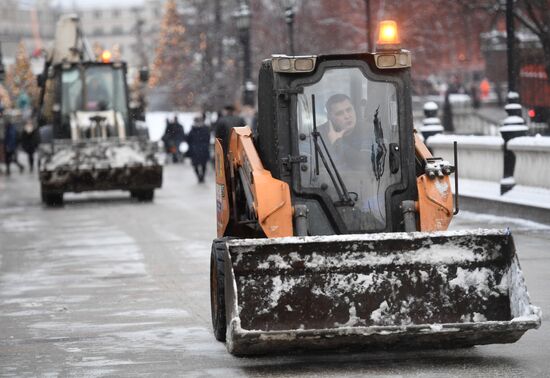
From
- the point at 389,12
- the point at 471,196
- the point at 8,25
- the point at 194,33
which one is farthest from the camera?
the point at 8,25

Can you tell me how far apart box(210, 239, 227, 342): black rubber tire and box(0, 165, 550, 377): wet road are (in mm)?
120

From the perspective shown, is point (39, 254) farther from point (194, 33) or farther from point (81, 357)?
point (194, 33)

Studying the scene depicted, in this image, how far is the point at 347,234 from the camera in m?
9.83

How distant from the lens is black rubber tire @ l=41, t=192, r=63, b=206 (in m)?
28.9

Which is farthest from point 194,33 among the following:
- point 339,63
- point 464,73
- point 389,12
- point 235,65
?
A: point 339,63

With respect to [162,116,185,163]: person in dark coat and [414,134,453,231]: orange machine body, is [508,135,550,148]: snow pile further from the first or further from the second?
[162,116,185,163]: person in dark coat

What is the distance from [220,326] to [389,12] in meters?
57.1

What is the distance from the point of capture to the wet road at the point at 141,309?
372 inches

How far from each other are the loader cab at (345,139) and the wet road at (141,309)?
3.35ft

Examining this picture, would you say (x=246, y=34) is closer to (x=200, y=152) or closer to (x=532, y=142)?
(x=200, y=152)

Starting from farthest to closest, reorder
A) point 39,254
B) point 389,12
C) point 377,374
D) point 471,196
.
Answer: point 389,12 → point 471,196 → point 39,254 → point 377,374

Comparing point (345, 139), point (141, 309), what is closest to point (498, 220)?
point (141, 309)

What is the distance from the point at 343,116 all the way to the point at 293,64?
1.66 ft

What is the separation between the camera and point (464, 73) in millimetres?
108500
